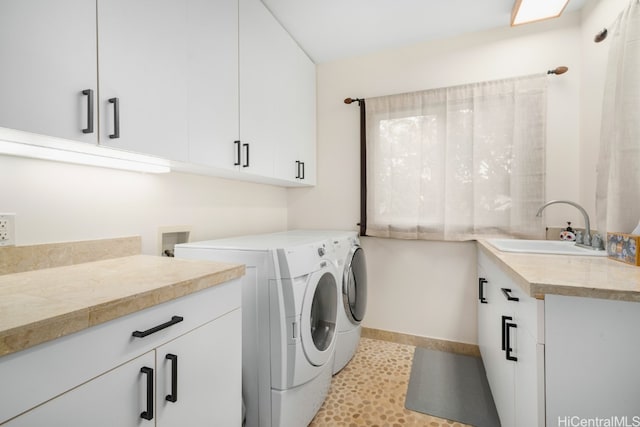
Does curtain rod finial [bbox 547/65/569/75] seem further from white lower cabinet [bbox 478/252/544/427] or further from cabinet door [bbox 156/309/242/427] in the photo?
cabinet door [bbox 156/309/242/427]

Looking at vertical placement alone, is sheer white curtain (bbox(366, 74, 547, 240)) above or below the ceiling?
below

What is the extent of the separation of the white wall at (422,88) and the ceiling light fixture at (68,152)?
1.56m

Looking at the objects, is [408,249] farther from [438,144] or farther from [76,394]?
[76,394]

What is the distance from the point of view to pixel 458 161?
2.18 metres

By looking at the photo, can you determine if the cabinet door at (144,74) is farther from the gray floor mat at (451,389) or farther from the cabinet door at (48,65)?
the gray floor mat at (451,389)

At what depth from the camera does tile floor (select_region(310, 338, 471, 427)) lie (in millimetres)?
1544

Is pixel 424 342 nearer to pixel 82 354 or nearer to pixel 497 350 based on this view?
pixel 497 350

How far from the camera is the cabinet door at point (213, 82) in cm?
130

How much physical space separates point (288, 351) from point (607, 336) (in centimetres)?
113

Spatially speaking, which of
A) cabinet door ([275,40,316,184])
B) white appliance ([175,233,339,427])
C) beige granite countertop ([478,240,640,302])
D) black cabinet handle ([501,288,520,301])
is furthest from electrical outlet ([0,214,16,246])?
black cabinet handle ([501,288,520,301])

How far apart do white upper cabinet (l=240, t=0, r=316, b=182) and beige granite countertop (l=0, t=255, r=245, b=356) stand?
81 centimetres

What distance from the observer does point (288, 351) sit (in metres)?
1.30

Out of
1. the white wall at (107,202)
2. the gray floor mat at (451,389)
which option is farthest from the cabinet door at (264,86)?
the gray floor mat at (451,389)

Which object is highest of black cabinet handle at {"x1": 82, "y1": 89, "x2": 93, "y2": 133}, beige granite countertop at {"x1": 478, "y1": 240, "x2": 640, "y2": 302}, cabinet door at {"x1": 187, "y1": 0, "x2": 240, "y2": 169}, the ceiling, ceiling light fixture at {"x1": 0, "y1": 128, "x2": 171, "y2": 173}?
the ceiling
